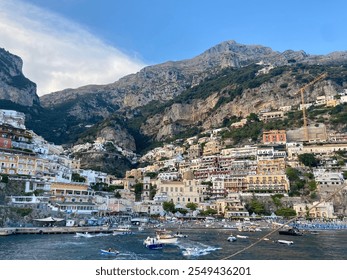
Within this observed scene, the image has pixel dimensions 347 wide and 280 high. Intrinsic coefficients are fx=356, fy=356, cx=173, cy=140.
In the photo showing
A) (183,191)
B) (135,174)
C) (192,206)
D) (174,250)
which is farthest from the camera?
(135,174)

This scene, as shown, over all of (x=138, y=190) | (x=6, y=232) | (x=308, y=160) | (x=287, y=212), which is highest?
(x=308, y=160)

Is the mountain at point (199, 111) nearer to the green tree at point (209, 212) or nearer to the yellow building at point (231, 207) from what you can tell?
the green tree at point (209, 212)

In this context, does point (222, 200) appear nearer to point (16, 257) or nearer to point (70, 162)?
point (70, 162)

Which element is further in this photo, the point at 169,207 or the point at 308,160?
the point at 308,160

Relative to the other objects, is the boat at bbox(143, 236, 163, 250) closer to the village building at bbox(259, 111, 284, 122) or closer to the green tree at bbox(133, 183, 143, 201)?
the green tree at bbox(133, 183, 143, 201)

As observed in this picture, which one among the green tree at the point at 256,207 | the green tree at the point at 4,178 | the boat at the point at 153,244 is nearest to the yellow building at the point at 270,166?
the green tree at the point at 256,207

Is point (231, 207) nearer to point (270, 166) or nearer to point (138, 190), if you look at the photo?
point (270, 166)

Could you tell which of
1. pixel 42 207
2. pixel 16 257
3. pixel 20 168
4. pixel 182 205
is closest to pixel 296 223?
pixel 182 205

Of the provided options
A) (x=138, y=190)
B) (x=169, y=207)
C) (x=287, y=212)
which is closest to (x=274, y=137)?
(x=287, y=212)
